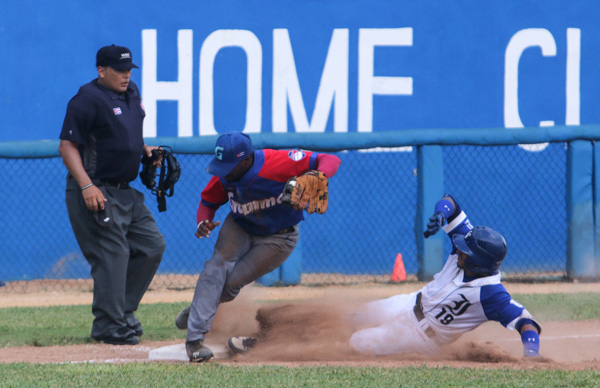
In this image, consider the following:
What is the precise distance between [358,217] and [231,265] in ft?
15.7

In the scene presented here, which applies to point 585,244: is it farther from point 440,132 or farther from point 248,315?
point 248,315

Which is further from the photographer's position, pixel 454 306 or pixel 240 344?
pixel 240 344

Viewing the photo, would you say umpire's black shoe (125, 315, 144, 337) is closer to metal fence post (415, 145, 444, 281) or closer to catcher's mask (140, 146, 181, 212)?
catcher's mask (140, 146, 181, 212)

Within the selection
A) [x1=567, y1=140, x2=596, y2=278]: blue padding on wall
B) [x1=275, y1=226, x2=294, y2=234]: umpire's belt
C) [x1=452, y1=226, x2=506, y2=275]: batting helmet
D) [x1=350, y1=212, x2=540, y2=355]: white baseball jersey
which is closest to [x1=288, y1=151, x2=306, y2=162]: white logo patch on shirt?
[x1=275, y1=226, x2=294, y2=234]: umpire's belt

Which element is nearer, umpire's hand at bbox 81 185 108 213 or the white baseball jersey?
the white baseball jersey

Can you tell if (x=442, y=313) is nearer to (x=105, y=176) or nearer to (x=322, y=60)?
(x=105, y=176)

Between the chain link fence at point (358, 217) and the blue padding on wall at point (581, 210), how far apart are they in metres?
0.26

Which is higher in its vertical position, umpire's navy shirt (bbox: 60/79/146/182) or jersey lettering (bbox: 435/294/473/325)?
umpire's navy shirt (bbox: 60/79/146/182)

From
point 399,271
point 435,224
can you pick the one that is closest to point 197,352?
point 435,224

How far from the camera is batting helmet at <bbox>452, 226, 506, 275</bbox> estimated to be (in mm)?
5527

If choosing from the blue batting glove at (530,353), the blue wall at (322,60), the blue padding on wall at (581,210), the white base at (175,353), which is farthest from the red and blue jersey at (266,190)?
the blue padding on wall at (581,210)

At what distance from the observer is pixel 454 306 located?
566cm

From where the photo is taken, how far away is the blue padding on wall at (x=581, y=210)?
10281mm

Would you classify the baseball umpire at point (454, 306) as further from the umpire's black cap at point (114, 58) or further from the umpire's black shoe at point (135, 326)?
the umpire's black cap at point (114, 58)
